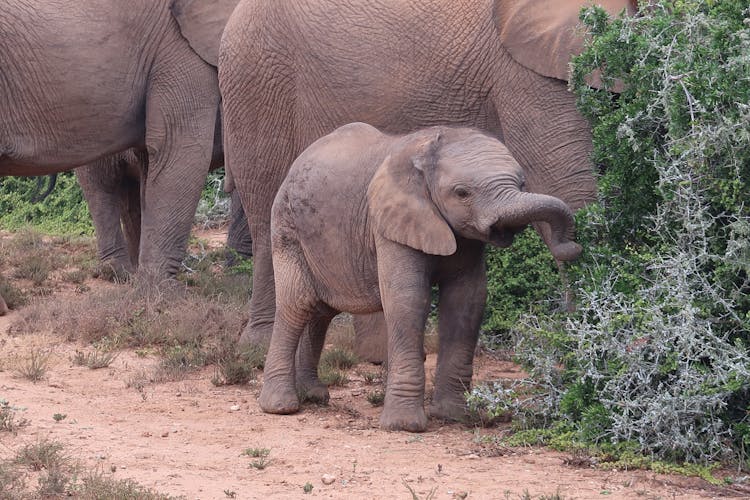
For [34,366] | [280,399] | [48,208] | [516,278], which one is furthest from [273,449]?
[48,208]

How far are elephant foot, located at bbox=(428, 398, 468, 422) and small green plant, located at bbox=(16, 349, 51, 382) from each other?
2229mm

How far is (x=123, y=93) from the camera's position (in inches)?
370

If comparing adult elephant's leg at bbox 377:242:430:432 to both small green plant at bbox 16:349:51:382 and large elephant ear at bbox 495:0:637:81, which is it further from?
small green plant at bbox 16:349:51:382

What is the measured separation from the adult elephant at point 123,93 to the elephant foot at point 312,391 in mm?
2932

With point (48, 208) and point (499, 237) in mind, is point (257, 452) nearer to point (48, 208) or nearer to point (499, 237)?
point (499, 237)

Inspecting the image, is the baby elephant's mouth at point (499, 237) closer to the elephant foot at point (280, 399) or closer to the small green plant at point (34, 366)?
the elephant foot at point (280, 399)

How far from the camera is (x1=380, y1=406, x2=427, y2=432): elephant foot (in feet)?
20.3

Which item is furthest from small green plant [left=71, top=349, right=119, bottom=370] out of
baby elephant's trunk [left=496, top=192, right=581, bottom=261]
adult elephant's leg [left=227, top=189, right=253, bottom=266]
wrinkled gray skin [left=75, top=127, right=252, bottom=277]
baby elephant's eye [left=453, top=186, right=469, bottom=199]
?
adult elephant's leg [left=227, top=189, right=253, bottom=266]

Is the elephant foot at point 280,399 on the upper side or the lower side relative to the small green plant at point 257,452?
upper

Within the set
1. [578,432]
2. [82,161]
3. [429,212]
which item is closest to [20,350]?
[82,161]

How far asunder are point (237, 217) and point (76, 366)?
366 cm

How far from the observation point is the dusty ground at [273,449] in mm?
5355

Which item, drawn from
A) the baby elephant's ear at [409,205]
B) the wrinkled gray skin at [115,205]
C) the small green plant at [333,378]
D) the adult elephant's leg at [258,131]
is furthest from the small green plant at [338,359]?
the wrinkled gray skin at [115,205]

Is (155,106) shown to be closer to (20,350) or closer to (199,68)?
(199,68)
